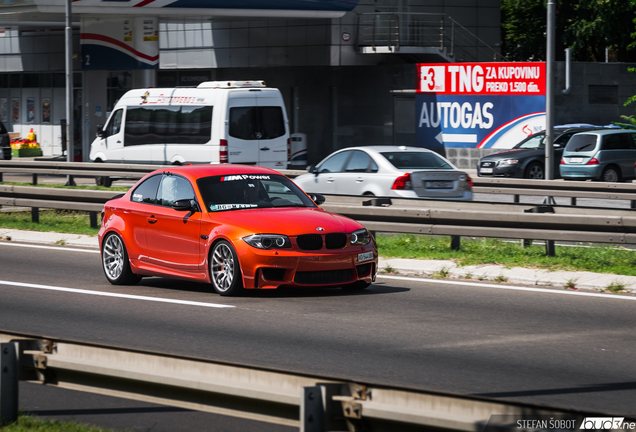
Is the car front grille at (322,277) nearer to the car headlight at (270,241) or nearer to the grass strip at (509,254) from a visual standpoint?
the car headlight at (270,241)

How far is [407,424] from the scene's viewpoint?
3631 millimetres

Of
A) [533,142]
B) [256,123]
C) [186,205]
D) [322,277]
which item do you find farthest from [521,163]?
[322,277]

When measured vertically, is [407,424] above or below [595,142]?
below

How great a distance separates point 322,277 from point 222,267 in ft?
3.50

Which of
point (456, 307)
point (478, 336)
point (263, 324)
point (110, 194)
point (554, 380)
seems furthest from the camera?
point (110, 194)

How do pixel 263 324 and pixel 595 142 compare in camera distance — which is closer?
pixel 263 324

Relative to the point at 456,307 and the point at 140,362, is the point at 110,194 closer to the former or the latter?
the point at 456,307

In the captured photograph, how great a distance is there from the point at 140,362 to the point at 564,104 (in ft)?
106

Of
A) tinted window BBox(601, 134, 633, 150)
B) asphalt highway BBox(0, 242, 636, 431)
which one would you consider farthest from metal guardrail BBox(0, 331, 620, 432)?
tinted window BBox(601, 134, 633, 150)

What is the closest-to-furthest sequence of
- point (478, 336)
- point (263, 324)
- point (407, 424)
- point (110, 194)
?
point (407, 424)
point (478, 336)
point (263, 324)
point (110, 194)

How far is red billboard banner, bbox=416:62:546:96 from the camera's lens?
3428cm

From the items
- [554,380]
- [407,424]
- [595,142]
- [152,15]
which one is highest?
[152,15]

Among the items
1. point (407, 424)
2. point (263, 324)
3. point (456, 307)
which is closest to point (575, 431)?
point (407, 424)

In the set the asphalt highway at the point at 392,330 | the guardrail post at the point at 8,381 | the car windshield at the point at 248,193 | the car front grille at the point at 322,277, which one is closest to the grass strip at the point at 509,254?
the asphalt highway at the point at 392,330
